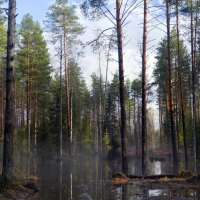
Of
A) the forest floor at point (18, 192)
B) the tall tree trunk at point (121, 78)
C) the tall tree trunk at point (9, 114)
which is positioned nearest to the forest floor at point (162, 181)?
the tall tree trunk at point (121, 78)

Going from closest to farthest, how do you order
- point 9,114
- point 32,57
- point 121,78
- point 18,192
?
1. point 18,192
2. point 9,114
3. point 121,78
4. point 32,57

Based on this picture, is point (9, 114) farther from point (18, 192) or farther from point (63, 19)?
point (63, 19)

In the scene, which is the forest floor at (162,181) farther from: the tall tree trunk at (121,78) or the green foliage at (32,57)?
the green foliage at (32,57)

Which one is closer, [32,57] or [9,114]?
[9,114]

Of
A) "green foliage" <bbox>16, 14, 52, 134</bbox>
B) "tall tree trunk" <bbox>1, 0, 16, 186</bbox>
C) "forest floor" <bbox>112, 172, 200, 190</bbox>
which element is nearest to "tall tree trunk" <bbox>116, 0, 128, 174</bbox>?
"forest floor" <bbox>112, 172, 200, 190</bbox>

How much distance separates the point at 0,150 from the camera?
95.3 ft

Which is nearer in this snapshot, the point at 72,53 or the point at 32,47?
the point at 72,53

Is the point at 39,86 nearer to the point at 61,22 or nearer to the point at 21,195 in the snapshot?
the point at 61,22

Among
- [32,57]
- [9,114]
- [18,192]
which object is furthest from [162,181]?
[32,57]

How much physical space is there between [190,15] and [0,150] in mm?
17922

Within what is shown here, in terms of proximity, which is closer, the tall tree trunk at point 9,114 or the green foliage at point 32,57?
the tall tree trunk at point 9,114

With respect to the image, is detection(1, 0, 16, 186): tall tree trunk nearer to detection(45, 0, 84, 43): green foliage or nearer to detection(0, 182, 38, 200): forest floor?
detection(0, 182, 38, 200): forest floor

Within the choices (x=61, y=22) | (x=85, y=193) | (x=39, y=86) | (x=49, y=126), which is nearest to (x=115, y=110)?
(x=49, y=126)

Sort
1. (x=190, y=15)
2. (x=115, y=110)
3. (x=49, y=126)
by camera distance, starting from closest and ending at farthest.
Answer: (x=190, y=15) → (x=49, y=126) → (x=115, y=110)
